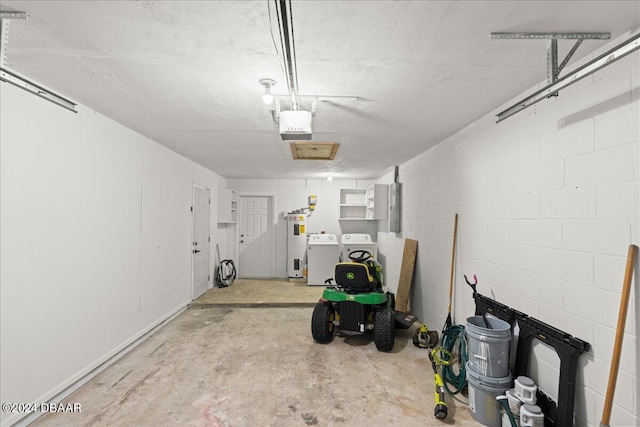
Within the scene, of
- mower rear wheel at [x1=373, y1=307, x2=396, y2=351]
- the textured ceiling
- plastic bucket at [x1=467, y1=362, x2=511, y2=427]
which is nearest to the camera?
the textured ceiling

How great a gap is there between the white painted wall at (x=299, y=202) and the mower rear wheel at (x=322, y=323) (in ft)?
11.9

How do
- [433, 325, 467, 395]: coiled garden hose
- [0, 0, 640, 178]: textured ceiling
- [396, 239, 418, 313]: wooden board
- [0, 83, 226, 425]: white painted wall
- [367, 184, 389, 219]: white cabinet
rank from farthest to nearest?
[367, 184, 389, 219]: white cabinet, [396, 239, 418, 313]: wooden board, [433, 325, 467, 395]: coiled garden hose, [0, 83, 226, 425]: white painted wall, [0, 0, 640, 178]: textured ceiling

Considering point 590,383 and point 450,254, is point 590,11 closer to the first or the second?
point 590,383

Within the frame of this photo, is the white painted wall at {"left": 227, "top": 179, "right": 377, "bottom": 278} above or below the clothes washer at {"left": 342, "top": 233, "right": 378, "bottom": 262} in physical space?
above

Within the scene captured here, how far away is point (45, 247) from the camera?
7.17 feet

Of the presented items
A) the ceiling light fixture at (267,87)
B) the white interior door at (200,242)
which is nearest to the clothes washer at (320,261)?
the white interior door at (200,242)

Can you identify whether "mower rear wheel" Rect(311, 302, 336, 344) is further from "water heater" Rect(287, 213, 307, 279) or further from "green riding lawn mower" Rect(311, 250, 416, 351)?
"water heater" Rect(287, 213, 307, 279)

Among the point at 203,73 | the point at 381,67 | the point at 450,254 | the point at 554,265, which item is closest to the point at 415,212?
the point at 450,254

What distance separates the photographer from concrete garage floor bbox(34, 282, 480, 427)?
2156mm

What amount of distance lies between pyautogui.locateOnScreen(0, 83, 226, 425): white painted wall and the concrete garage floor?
0.37 meters

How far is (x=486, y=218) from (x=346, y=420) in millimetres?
2130

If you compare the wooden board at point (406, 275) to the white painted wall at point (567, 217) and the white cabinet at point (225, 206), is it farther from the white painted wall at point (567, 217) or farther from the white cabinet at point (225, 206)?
the white cabinet at point (225, 206)

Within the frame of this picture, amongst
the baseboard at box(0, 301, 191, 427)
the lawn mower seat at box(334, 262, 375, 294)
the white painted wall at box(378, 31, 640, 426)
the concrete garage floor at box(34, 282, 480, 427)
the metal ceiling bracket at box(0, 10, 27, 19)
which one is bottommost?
the concrete garage floor at box(34, 282, 480, 427)

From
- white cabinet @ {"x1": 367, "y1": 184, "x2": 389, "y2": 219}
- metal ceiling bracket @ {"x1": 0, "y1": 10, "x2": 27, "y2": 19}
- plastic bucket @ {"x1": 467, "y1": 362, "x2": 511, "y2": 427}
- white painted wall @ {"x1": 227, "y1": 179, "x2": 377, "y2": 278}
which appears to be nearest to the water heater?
white painted wall @ {"x1": 227, "y1": 179, "x2": 377, "y2": 278}
